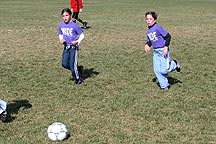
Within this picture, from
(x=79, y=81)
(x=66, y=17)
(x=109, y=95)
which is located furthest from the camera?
(x=79, y=81)

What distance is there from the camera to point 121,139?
225 inches

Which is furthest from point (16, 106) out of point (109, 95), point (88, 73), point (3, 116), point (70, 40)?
point (88, 73)

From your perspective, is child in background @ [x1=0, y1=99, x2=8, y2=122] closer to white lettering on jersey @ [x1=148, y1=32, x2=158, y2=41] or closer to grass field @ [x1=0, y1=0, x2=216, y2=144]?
grass field @ [x1=0, y1=0, x2=216, y2=144]

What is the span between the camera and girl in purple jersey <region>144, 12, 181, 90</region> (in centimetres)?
795

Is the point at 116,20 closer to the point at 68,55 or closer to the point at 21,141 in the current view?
the point at 68,55

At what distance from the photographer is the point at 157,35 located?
317 inches

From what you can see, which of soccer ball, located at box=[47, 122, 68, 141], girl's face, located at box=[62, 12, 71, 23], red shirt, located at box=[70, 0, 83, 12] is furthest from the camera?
red shirt, located at box=[70, 0, 83, 12]

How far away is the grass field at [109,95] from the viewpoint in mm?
5934

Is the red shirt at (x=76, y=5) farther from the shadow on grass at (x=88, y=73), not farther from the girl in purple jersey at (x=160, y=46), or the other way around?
the girl in purple jersey at (x=160, y=46)

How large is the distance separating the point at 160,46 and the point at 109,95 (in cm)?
159

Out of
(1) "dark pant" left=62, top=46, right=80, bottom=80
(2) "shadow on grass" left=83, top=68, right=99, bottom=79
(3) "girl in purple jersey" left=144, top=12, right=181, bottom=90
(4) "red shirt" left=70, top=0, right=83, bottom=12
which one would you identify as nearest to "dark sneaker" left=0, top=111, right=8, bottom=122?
(1) "dark pant" left=62, top=46, right=80, bottom=80

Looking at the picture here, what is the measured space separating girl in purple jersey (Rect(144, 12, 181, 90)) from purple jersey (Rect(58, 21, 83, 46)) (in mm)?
1690

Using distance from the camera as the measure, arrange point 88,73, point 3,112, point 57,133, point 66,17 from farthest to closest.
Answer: point 88,73 → point 66,17 → point 3,112 → point 57,133

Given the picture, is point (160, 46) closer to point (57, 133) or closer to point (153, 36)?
point (153, 36)
